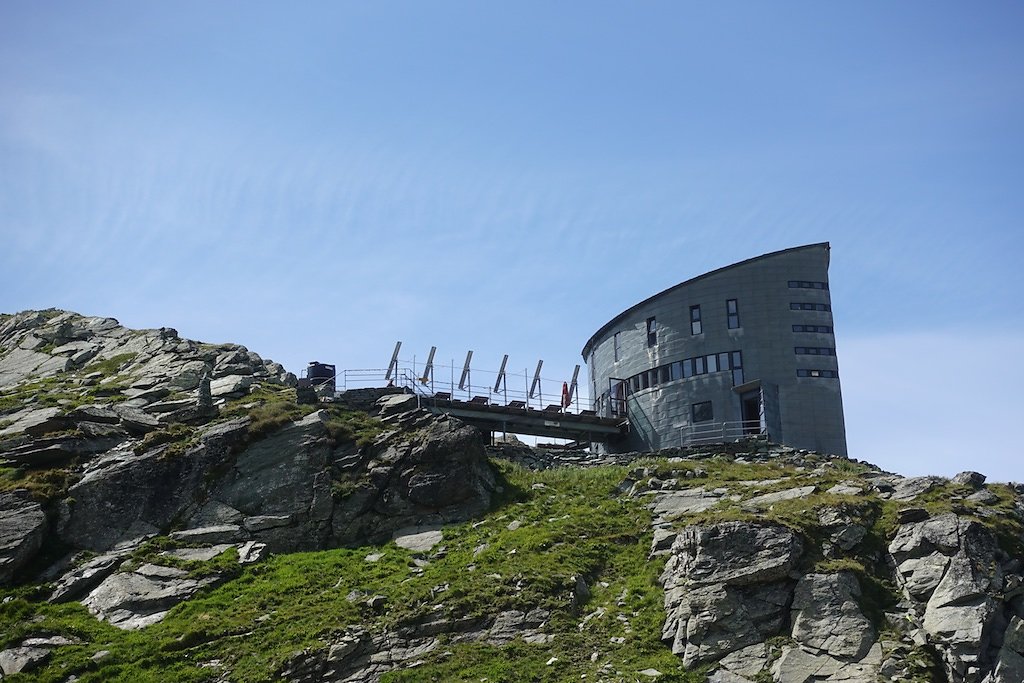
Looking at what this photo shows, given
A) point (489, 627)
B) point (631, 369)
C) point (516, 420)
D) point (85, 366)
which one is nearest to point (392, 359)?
point (516, 420)

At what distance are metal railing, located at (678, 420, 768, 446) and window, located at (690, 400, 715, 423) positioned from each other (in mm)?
367

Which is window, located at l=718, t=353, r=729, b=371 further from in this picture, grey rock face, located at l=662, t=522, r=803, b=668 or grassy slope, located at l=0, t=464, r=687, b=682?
grey rock face, located at l=662, t=522, r=803, b=668

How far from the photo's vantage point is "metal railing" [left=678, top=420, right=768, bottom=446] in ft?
215

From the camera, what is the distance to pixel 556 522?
166ft

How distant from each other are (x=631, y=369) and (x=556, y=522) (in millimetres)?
23661

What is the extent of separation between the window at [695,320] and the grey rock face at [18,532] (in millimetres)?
38904

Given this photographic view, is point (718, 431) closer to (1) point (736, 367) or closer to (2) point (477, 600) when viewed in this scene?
(1) point (736, 367)

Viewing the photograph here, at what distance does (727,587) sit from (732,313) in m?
30.3

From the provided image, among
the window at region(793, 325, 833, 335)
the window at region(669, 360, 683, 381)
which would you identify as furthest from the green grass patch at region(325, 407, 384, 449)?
the window at region(793, 325, 833, 335)

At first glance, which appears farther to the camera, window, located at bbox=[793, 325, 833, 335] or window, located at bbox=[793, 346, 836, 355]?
window, located at bbox=[793, 325, 833, 335]

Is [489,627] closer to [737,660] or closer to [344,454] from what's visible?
[737,660]

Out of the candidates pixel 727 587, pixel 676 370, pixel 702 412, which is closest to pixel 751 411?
pixel 702 412

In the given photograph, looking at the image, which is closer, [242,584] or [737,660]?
[737,660]

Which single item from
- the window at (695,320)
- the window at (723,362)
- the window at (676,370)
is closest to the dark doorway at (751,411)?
the window at (723,362)
